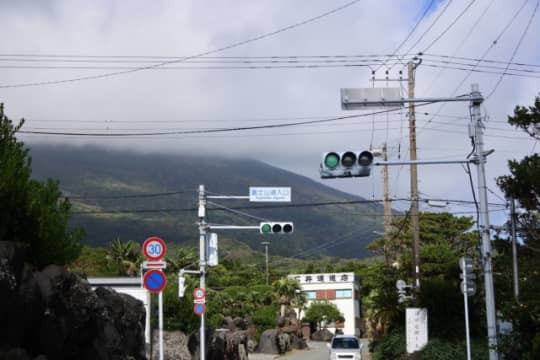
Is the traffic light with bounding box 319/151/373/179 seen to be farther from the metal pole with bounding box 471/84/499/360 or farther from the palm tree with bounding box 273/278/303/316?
the palm tree with bounding box 273/278/303/316

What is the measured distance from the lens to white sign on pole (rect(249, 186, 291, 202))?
2455cm

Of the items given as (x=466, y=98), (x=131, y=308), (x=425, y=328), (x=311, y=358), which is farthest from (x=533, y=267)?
(x=311, y=358)

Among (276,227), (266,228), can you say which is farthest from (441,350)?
(266,228)

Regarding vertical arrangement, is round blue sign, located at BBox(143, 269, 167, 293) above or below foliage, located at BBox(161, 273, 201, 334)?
above

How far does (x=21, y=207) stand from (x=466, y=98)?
1058 centimetres

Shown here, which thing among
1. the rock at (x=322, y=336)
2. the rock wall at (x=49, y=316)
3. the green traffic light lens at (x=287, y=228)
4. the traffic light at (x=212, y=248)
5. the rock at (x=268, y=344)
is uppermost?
the green traffic light lens at (x=287, y=228)

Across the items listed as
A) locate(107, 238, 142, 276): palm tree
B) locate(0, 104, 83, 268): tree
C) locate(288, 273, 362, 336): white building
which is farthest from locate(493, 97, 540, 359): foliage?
locate(288, 273, 362, 336): white building

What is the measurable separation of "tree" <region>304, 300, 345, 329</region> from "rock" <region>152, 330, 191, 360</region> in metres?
58.2

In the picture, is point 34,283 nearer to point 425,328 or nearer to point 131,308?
point 131,308

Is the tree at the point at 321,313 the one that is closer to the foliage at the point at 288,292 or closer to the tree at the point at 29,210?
the foliage at the point at 288,292

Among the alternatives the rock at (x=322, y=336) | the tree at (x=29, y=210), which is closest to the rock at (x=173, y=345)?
the tree at (x=29, y=210)

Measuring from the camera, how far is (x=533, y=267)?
78.6 feet

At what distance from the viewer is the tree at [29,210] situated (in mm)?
15078

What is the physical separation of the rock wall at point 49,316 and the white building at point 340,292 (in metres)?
82.0
